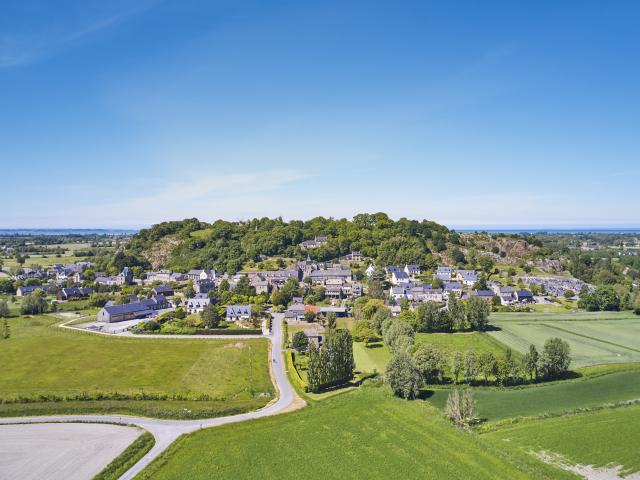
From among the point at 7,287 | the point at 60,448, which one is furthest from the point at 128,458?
the point at 7,287

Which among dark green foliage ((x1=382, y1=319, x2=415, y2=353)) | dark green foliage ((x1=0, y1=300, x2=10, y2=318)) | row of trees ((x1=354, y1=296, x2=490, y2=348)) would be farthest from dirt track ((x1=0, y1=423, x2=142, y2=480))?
dark green foliage ((x1=0, y1=300, x2=10, y2=318))

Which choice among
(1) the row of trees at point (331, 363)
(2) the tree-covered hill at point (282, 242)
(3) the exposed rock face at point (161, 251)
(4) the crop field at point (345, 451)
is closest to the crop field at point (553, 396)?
(4) the crop field at point (345, 451)

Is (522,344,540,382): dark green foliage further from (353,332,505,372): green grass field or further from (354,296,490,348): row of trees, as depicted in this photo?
(354,296,490,348): row of trees

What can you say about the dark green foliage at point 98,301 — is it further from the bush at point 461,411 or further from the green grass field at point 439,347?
the bush at point 461,411

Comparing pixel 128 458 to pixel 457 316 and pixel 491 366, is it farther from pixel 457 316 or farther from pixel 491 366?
pixel 457 316

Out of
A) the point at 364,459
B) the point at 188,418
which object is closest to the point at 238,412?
the point at 188,418
